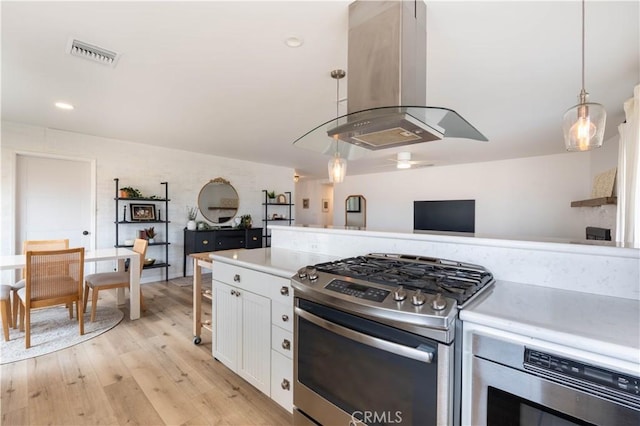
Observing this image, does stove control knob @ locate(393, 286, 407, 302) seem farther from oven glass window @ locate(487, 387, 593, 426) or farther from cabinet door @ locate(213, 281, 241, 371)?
cabinet door @ locate(213, 281, 241, 371)

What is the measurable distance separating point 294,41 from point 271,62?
0.32m

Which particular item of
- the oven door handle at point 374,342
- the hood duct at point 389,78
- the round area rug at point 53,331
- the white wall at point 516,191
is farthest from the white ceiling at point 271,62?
the round area rug at point 53,331

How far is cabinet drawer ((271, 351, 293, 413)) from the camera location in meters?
1.65

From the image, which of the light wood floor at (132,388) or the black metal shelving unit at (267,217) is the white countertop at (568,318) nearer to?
the light wood floor at (132,388)

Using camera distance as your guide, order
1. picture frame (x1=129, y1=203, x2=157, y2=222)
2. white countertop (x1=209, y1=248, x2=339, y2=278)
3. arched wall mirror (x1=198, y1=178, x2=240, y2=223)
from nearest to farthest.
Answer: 1. white countertop (x1=209, y1=248, x2=339, y2=278)
2. picture frame (x1=129, y1=203, x2=157, y2=222)
3. arched wall mirror (x1=198, y1=178, x2=240, y2=223)

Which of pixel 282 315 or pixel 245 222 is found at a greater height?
pixel 245 222

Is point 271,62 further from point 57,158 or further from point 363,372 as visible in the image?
point 57,158

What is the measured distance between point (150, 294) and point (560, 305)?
184 inches

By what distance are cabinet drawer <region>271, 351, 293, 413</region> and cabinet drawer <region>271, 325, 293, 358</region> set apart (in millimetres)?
34

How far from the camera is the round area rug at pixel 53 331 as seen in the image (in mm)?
2480

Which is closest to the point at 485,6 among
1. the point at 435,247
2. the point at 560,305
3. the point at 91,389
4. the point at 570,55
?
the point at 570,55

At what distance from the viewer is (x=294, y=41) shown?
1.82 meters

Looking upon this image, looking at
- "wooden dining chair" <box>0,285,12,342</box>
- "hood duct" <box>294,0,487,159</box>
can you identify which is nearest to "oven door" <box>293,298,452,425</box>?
"hood duct" <box>294,0,487,159</box>

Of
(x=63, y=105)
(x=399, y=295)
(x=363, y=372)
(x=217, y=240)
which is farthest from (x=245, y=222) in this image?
(x=399, y=295)
